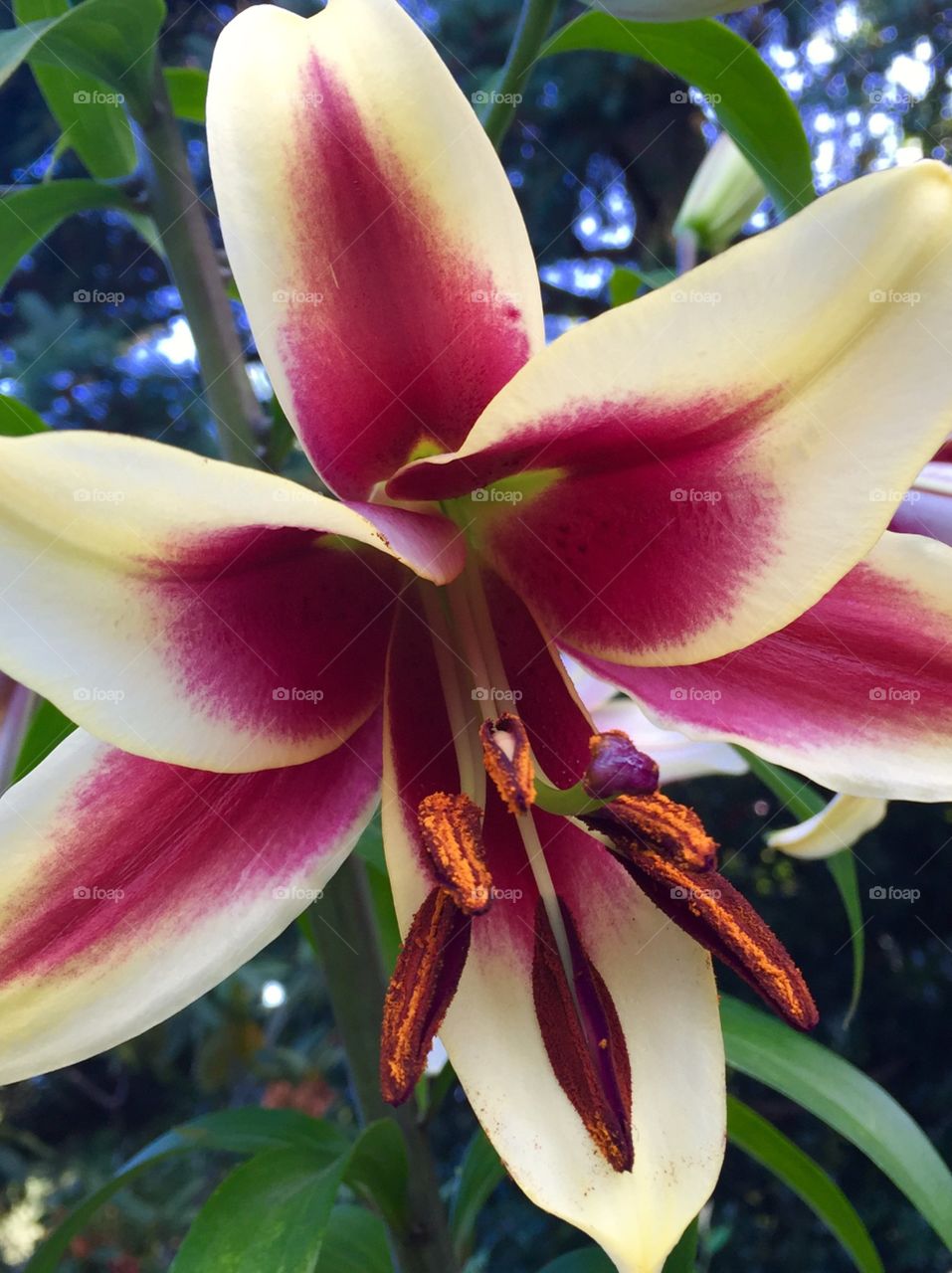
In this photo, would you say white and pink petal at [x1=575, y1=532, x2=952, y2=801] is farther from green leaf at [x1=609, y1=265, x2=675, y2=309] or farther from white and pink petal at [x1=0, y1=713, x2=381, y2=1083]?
green leaf at [x1=609, y1=265, x2=675, y2=309]

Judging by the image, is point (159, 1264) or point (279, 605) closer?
point (279, 605)

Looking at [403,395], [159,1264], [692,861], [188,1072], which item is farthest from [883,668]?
[188,1072]

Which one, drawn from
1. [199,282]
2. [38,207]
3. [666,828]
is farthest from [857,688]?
[38,207]

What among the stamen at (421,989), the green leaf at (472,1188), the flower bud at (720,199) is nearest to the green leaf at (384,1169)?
the green leaf at (472,1188)

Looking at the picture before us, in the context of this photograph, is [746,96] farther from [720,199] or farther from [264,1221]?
[264,1221]

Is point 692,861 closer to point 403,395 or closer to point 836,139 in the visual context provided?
point 403,395
